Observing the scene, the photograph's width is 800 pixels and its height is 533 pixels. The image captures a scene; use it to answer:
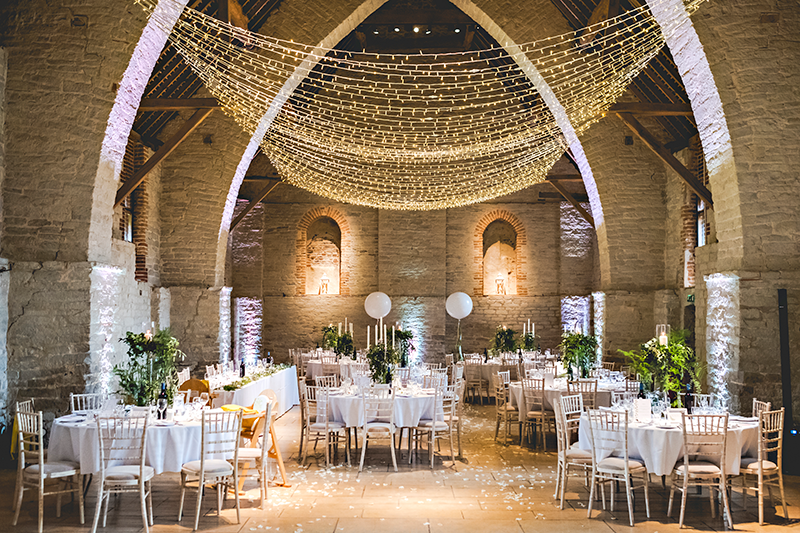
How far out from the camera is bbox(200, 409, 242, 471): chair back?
191 inches

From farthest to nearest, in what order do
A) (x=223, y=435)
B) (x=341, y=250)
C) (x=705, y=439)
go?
(x=341, y=250), (x=223, y=435), (x=705, y=439)

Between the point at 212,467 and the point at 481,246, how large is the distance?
10830mm

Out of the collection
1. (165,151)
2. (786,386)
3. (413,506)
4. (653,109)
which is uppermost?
(653,109)

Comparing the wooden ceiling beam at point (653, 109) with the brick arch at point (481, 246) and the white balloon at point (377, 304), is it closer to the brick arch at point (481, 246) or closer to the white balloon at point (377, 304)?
the white balloon at point (377, 304)

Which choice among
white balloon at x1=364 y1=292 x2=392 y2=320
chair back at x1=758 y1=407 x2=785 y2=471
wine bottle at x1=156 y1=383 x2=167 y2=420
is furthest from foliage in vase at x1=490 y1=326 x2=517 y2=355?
wine bottle at x1=156 y1=383 x2=167 y2=420

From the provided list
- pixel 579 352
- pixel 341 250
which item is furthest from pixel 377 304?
pixel 579 352

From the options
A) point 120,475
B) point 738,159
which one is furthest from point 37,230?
point 738,159

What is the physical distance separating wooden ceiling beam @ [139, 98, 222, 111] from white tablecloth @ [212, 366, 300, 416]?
3774mm

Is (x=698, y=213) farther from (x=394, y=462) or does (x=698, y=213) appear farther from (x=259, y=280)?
(x=259, y=280)

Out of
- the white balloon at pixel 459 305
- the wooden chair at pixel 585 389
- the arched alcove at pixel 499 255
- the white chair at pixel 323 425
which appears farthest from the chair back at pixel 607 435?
the arched alcove at pixel 499 255

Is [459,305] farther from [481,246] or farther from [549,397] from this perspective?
[549,397]

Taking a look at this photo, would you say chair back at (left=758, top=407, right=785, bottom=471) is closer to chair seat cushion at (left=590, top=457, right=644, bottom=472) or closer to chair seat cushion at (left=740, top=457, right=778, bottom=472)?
chair seat cushion at (left=740, top=457, right=778, bottom=472)

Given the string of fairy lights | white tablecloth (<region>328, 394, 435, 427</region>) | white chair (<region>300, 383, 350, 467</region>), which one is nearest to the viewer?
white chair (<region>300, 383, 350, 467</region>)

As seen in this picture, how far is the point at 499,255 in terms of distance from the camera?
1515cm
